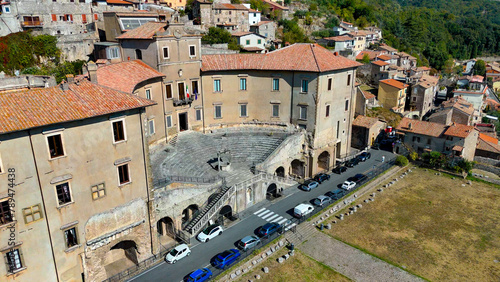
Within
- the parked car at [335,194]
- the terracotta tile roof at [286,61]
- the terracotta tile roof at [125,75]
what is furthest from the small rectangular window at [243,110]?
the parked car at [335,194]

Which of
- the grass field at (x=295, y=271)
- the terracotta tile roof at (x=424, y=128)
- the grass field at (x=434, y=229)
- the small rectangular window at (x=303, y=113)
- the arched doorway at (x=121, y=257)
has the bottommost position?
the grass field at (x=434, y=229)

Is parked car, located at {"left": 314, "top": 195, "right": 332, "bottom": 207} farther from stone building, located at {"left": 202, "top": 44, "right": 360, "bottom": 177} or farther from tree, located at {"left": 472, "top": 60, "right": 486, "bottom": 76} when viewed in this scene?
tree, located at {"left": 472, "top": 60, "right": 486, "bottom": 76}

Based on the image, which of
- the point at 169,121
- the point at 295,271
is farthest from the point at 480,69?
the point at 295,271

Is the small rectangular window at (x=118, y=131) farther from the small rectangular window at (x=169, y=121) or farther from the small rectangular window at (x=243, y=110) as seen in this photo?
the small rectangular window at (x=243, y=110)

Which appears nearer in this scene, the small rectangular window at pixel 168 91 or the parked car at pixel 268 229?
the parked car at pixel 268 229

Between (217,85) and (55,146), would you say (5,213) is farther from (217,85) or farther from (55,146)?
(217,85)

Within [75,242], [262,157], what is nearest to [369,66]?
[262,157]
